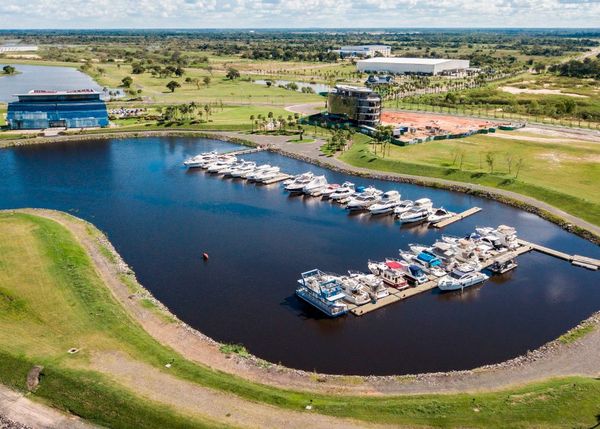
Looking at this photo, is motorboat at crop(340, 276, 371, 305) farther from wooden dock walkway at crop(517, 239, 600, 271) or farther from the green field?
wooden dock walkway at crop(517, 239, 600, 271)

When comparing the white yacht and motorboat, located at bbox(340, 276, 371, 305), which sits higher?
the white yacht

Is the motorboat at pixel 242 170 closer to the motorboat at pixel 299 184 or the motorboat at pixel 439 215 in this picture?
the motorboat at pixel 299 184

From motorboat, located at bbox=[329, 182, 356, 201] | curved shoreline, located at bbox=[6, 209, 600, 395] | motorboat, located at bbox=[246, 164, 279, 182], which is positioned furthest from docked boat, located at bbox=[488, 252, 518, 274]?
motorboat, located at bbox=[246, 164, 279, 182]

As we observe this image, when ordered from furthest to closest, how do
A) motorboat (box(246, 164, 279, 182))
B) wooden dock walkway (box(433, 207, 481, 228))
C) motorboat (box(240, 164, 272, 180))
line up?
motorboat (box(240, 164, 272, 180))
motorboat (box(246, 164, 279, 182))
wooden dock walkway (box(433, 207, 481, 228))

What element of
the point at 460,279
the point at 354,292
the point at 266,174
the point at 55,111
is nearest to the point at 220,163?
the point at 266,174

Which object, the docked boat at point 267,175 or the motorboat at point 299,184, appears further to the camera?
the docked boat at point 267,175

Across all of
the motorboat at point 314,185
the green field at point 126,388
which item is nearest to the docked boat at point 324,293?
the green field at point 126,388

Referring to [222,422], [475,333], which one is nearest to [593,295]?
[475,333]
